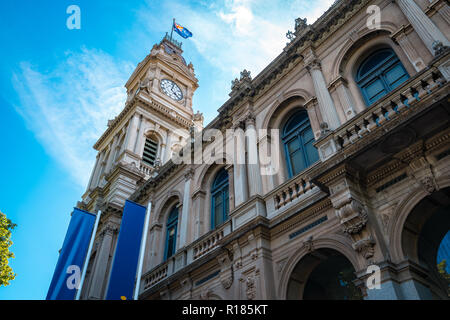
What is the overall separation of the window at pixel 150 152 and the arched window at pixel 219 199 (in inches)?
498

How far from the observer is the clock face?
35.1m

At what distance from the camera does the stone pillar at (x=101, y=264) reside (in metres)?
18.1

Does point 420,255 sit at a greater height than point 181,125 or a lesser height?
lesser

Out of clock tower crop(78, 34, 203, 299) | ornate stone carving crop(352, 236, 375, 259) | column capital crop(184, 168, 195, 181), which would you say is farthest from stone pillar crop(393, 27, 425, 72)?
clock tower crop(78, 34, 203, 299)

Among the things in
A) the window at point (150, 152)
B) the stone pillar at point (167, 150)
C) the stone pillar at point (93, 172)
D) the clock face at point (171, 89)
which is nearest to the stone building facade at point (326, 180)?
the window at point (150, 152)

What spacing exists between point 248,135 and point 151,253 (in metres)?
7.60

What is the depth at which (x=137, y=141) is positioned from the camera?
28094 mm

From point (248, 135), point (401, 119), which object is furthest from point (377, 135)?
point (248, 135)

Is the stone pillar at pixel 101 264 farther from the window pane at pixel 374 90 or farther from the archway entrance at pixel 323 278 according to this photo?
the window pane at pixel 374 90

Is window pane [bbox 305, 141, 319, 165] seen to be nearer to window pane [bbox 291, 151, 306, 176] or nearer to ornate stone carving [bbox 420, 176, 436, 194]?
window pane [bbox 291, 151, 306, 176]

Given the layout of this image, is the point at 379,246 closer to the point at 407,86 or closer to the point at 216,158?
the point at 407,86
